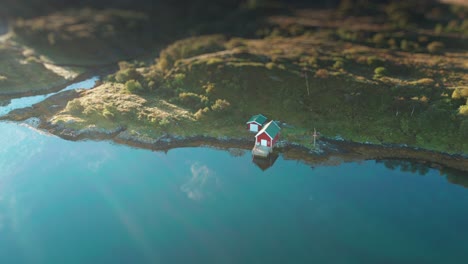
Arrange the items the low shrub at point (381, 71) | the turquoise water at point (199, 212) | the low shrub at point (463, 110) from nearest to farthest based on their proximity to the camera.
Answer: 1. the turquoise water at point (199, 212)
2. the low shrub at point (463, 110)
3. the low shrub at point (381, 71)

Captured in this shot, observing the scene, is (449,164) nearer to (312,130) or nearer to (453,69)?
(312,130)

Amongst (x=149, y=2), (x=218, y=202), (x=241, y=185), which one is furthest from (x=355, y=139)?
(x=149, y=2)

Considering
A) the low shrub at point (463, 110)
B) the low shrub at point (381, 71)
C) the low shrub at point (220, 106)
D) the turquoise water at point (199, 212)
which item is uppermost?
the low shrub at point (381, 71)

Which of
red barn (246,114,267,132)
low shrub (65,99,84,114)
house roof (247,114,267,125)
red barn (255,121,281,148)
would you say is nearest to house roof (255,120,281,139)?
red barn (255,121,281,148)

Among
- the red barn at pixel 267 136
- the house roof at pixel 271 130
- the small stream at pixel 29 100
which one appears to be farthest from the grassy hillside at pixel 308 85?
the small stream at pixel 29 100

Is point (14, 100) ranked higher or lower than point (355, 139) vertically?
lower

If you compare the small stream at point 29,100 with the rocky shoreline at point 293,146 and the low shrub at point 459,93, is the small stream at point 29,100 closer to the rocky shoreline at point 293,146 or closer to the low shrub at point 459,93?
the rocky shoreline at point 293,146

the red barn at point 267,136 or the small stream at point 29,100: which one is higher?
the red barn at point 267,136
